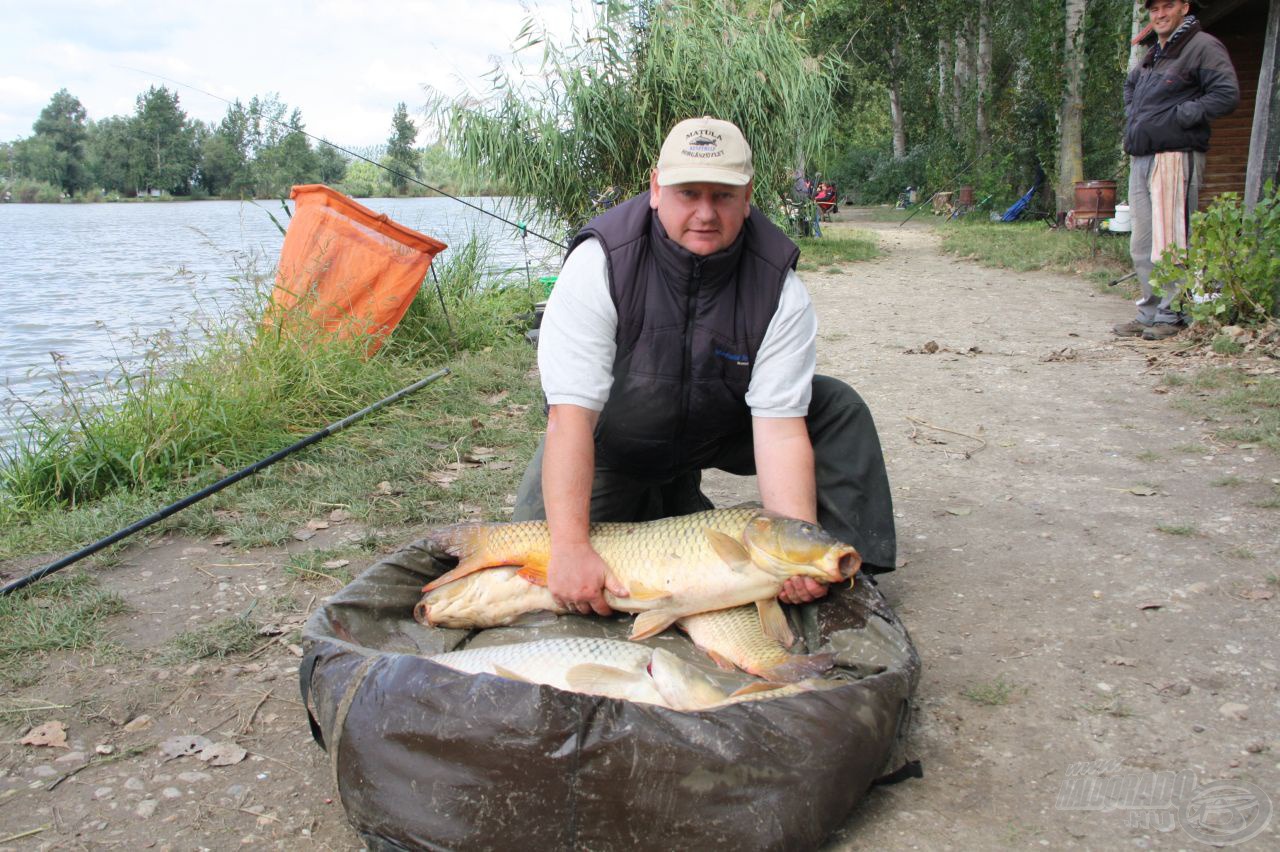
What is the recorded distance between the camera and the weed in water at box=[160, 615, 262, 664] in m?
2.78

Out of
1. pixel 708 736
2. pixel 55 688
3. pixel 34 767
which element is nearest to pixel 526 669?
pixel 708 736

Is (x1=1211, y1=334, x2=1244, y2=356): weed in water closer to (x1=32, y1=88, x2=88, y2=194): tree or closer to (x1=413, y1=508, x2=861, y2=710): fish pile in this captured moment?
(x1=413, y1=508, x2=861, y2=710): fish pile

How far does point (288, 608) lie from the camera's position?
3096mm

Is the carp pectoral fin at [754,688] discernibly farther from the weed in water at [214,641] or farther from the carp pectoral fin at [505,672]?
the weed in water at [214,641]

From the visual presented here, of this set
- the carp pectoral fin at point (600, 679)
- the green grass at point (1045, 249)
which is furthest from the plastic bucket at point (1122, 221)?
the carp pectoral fin at point (600, 679)

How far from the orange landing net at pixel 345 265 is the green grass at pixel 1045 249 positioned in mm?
6683

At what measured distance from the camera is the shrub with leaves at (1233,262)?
5.81 metres

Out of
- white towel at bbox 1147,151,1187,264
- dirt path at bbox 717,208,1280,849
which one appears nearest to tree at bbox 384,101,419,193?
dirt path at bbox 717,208,1280,849

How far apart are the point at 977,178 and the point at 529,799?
22.1 meters

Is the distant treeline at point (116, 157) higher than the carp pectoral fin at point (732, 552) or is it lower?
higher

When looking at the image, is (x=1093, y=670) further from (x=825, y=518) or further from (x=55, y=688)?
(x=55, y=688)

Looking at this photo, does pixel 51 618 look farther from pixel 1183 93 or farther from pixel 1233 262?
pixel 1183 93

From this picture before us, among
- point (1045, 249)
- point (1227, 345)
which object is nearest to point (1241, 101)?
point (1045, 249)

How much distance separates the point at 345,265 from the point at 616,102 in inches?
148
